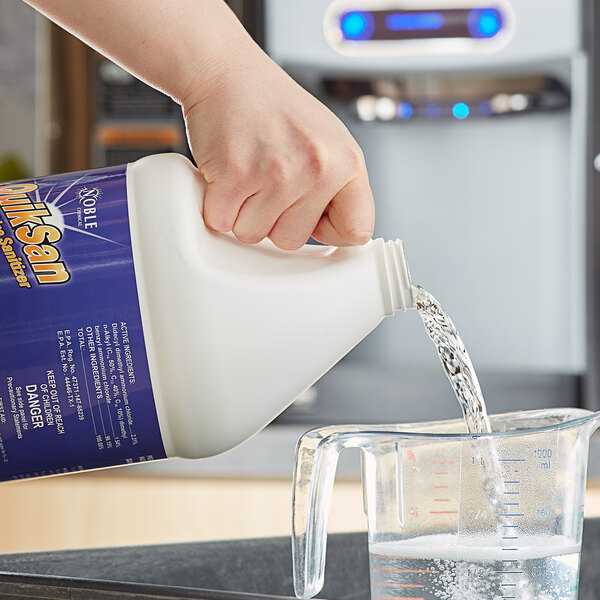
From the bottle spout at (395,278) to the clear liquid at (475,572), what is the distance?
0.15m

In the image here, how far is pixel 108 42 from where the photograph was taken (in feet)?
1.89

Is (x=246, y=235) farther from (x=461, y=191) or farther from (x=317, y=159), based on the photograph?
(x=461, y=191)

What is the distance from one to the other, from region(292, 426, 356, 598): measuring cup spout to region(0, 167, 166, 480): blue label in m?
0.09

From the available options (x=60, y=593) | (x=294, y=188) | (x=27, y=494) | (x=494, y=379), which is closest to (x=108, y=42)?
(x=294, y=188)

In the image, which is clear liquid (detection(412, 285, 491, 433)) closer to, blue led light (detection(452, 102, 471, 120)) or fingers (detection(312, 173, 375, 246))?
fingers (detection(312, 173, 375, 246))

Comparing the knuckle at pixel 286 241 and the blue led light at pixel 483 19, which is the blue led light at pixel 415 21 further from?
the knuckle at pixel 286 241

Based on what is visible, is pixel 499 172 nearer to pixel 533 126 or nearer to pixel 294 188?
pixel 533 126

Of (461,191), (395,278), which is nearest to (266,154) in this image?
(395,278)

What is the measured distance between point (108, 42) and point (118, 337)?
18 centimetres

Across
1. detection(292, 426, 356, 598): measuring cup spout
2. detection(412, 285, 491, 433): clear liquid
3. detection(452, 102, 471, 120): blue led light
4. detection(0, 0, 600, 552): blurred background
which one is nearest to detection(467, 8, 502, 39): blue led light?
detection(0, 0, 600, 552): blurred background

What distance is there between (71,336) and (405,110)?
1216 mm

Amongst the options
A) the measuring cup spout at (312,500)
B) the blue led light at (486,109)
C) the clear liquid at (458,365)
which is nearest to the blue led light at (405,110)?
the blue led light at (486,109)

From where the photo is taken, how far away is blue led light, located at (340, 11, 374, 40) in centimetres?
166

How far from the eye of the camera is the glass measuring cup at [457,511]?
1.72ft
